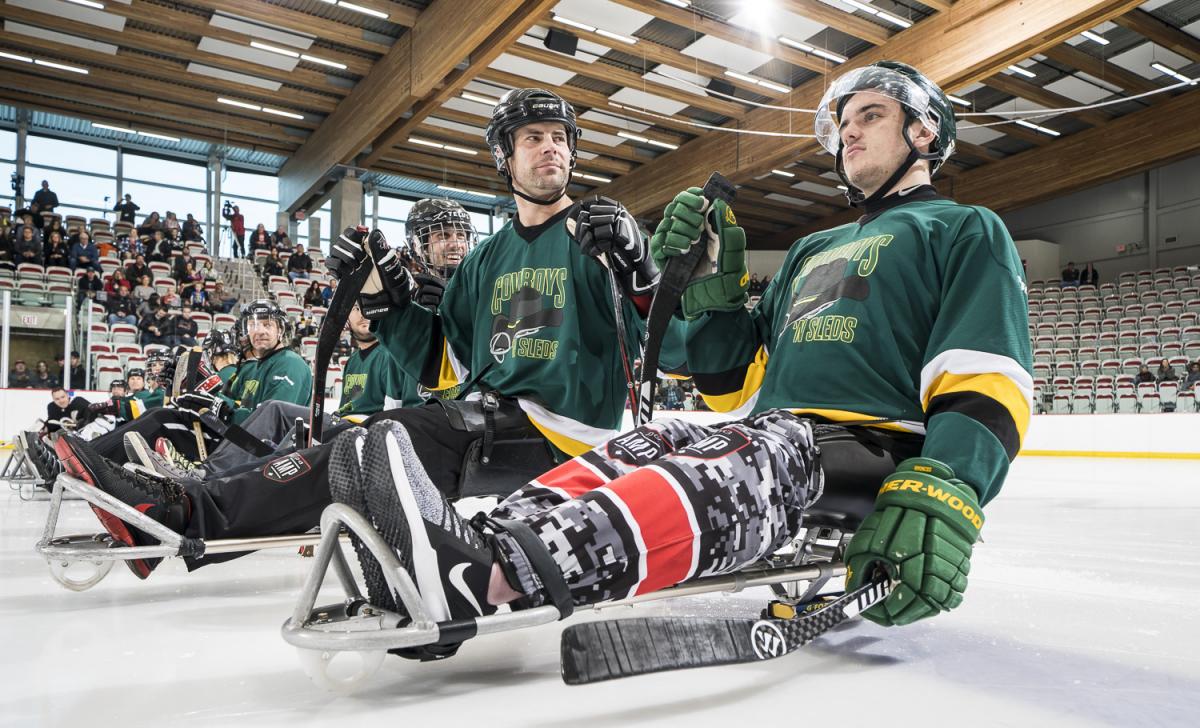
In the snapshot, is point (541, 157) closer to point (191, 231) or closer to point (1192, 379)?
point (1192, 379)

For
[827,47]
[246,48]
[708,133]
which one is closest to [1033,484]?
[827,47]

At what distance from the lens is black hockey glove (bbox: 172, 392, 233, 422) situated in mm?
3398

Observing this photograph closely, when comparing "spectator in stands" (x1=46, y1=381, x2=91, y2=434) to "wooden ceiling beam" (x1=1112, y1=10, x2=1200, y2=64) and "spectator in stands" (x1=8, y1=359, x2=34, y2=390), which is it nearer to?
"spectator in stands" (x1=8, y1=359, x2=34, y2=390)

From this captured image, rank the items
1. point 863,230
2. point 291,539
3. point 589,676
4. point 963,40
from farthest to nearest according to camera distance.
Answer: point 963,40 < point 291,539 < point 863,230 < point 589,676

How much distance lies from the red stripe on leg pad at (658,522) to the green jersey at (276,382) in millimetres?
2892

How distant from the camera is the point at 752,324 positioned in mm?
1783

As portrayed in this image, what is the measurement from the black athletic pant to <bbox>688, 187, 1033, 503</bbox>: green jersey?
0.76 m

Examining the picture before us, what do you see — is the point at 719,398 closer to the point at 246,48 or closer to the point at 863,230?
the point at 863,230

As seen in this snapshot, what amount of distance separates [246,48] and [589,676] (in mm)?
12551

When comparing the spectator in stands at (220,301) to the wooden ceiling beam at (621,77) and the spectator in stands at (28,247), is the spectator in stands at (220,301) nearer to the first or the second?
the spectator in stands at (28,247)

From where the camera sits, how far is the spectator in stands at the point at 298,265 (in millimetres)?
Answer: 13266

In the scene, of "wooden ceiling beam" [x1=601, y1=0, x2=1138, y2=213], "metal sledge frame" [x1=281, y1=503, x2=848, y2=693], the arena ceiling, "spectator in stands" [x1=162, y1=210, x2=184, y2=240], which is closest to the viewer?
"metal sledge frame" [x1=281, y1=503, x2=848, y2=693]

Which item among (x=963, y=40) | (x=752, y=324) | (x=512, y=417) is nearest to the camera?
(x=752, y=324)

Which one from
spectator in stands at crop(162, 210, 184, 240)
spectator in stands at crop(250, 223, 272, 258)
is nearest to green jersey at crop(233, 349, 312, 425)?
spectator in stands at crop(162, 210, 184, 240)
